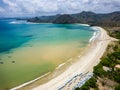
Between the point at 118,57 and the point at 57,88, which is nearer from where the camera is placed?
the point at 57,88

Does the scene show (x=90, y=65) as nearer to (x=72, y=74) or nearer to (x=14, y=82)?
(x=72, y=74)

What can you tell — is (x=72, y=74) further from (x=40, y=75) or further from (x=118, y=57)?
(x=118, y=57)

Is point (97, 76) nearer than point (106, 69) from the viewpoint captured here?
Yes

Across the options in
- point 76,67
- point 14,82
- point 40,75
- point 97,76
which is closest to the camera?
point 97,76

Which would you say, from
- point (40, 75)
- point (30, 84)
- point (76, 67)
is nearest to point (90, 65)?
point (76, 67)

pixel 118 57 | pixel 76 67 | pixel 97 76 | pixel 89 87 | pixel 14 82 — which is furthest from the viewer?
pixel 118 57

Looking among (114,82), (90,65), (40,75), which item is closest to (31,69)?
(40,75)

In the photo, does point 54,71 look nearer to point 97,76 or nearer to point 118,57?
point 97,76

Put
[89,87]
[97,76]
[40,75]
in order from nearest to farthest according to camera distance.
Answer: [89,87], [97,76], [40,75]

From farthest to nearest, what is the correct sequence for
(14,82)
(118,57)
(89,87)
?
1. (118,57)
2. (14,82)
3. (89,87)
